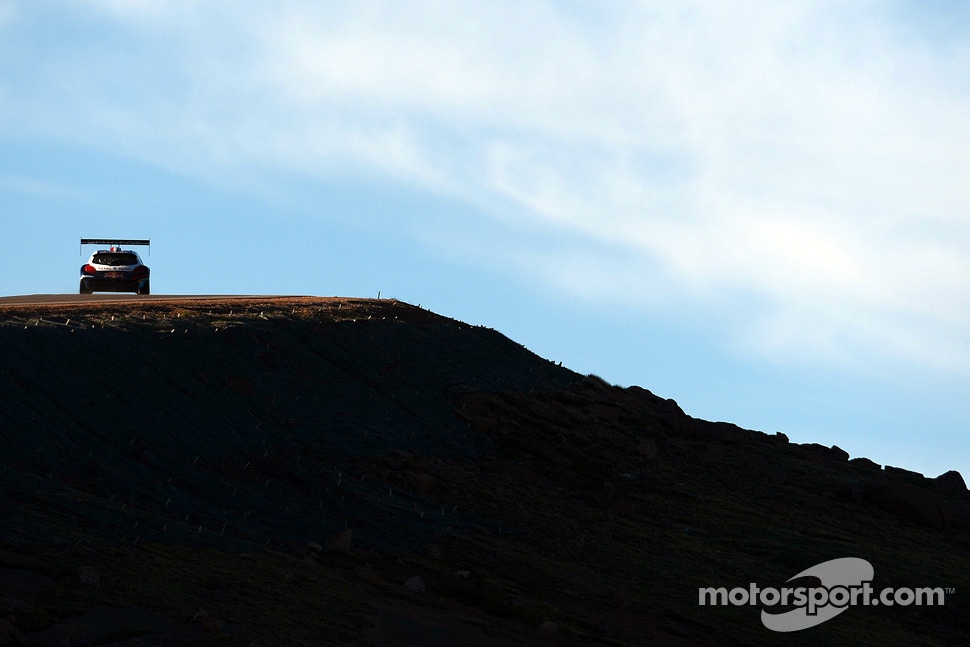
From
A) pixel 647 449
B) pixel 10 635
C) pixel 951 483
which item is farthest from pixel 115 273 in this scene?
pixel 951 483

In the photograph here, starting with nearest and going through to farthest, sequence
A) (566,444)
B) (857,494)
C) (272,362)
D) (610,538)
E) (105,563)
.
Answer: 1. (105,563)
2. (610,538)
3. (272,362)
4. (566,444)
5. (857,494)

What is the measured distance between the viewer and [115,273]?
32.0m

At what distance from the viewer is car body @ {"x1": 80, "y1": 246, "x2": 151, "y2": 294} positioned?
3173 cm

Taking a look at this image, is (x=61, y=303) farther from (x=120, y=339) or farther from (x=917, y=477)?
(x=917, y=477)

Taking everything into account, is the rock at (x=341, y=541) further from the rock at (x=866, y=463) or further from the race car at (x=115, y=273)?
the rock at (x=866, y=463)

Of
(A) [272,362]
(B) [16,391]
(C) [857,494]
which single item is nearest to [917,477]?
(C) [857,494]

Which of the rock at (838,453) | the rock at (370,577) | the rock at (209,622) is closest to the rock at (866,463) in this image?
the rock at (838,453)

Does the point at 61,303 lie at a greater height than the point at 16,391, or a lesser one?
greater

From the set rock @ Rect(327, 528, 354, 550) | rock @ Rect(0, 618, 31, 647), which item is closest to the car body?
rock @ Rect(327, 528, 354, 550)

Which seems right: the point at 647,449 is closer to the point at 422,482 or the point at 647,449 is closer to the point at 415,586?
the point at 422,482

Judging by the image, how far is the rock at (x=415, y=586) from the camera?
15339 mm

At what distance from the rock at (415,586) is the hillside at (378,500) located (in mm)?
57

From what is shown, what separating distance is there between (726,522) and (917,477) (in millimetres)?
15659

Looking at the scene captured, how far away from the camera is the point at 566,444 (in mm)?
28406
